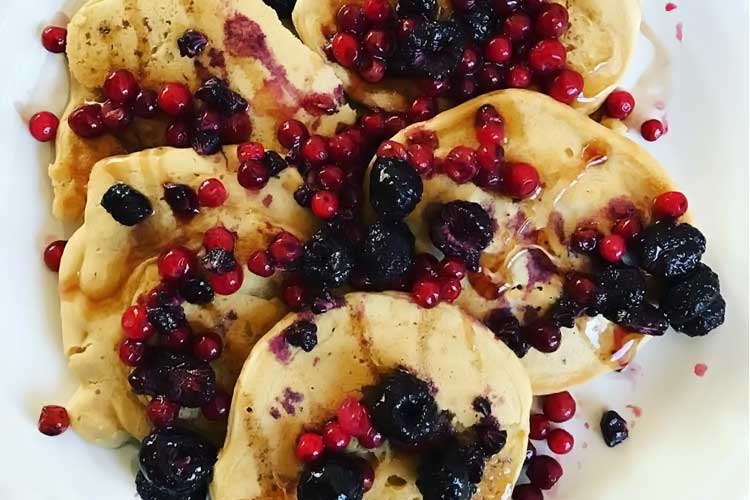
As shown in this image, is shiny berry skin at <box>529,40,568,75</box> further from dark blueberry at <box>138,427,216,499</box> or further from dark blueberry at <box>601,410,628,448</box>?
dark blueberry at <box>138,427,216,499</box>

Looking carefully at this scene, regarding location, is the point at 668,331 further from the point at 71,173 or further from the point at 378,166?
the point at 71,173

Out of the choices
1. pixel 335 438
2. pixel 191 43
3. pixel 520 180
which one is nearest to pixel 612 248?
pixel 520 180

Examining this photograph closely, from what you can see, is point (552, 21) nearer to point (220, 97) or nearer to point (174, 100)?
point (220, 97)

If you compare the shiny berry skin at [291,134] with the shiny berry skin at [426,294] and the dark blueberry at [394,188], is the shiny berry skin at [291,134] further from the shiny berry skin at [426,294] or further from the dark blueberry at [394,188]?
the shiny berry skin at [426,294]

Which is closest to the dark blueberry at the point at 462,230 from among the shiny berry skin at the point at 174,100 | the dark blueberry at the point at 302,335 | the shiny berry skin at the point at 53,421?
the dark blueberry at the point at 302,335

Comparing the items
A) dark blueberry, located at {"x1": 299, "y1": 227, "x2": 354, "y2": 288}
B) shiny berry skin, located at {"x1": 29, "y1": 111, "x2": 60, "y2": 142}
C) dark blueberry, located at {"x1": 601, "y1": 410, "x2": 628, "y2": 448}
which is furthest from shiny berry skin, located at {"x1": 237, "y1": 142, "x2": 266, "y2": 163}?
dark blueberry, located at {"x1": 601, "y1": 410, "x2": 628, "y2": 448}
